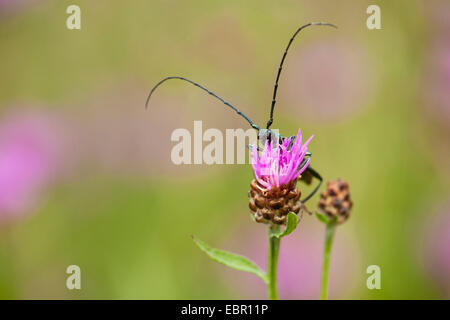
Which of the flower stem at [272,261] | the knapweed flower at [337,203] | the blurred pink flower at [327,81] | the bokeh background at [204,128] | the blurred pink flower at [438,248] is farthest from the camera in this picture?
the blurred pink flower at [327,81]

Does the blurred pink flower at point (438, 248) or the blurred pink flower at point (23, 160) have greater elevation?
the blurred pink flower at point (23, 160)

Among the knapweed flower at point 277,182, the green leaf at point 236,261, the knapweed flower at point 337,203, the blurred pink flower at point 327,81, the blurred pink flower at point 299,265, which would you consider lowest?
the blurred pink flower at point 299,265

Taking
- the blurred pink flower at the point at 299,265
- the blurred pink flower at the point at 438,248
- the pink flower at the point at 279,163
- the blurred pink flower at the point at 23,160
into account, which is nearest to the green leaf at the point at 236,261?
the pink flower at the point at 279,163

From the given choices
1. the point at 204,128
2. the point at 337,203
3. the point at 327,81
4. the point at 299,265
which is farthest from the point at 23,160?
the point at 327,81

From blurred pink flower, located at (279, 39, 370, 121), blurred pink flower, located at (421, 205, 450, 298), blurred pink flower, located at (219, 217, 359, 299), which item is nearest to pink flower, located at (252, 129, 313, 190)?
blurred pink flower, located at (219, 217, 359, 299)

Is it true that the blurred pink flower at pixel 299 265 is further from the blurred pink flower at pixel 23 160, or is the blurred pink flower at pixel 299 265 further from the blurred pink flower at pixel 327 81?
the blurred pink flower at pixel 23 160

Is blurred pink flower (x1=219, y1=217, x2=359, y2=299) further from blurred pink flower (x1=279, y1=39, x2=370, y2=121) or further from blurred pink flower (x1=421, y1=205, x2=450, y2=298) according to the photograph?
blurred pink flower (x1=279, y1=39, x2=370, y2=121)

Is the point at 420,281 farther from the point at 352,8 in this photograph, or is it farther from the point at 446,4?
the point at 352,8
